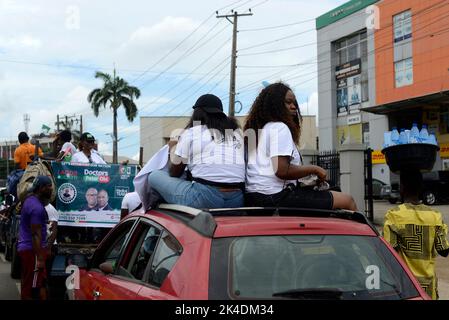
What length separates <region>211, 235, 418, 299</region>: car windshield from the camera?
2.62 meters

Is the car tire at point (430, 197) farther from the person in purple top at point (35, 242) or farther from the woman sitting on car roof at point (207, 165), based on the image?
the woman sitting on car roof at point (207, 165)

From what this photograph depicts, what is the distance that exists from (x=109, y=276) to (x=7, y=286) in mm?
5261

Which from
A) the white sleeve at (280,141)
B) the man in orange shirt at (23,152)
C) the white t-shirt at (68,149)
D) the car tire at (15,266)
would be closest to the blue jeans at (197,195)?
the white sleeve at (280,141)

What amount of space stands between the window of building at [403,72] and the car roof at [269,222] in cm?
3472

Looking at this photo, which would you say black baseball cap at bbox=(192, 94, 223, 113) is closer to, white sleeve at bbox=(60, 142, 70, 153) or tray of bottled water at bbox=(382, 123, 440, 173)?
tray of bottled water at bbox=(382, 123, 440, 173)

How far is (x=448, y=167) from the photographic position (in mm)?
32719

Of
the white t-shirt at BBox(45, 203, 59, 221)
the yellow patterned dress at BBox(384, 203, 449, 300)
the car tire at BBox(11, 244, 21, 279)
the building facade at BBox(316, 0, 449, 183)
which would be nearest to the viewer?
the yellow patterned dress at BBox(384, 203, 449, 300)

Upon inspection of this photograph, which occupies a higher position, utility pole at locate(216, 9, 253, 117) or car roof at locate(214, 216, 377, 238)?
utility pole at locate(216, 9, 253, 117)

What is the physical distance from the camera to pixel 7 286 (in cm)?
809

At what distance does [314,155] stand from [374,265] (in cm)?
1329

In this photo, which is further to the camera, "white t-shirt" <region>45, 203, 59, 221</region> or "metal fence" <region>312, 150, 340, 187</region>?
"metal fence" <region>312, 150, 340, 187</region>

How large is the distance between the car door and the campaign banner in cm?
347

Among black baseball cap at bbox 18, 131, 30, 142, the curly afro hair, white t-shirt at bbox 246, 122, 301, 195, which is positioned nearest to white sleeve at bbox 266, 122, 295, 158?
white t-shirt at bbox 246, 122, 301, 195
